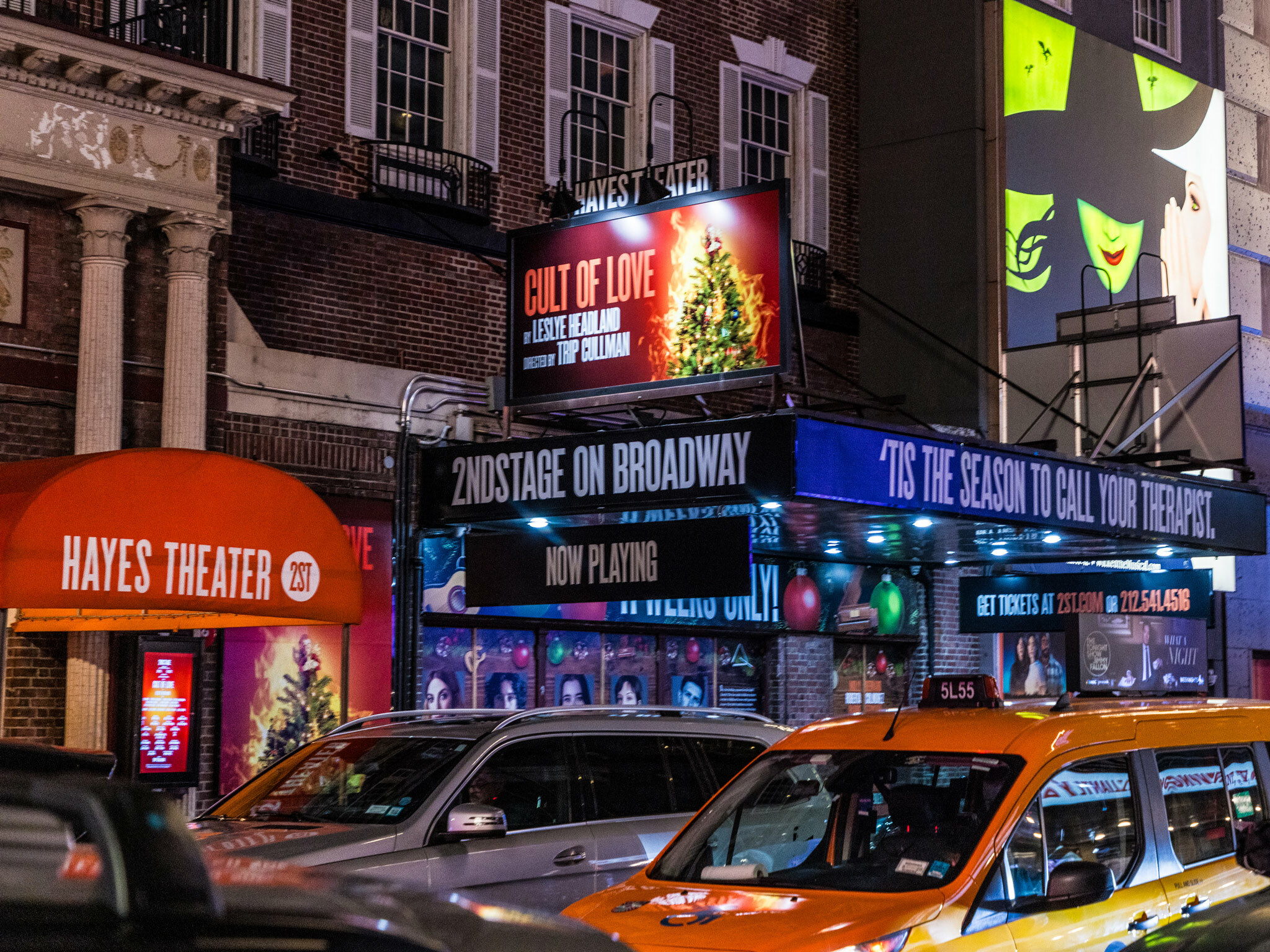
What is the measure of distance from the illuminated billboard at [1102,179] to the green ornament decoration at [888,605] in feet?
11.4

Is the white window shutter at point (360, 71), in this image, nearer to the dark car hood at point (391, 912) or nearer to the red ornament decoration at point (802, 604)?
the red ornament decoration at point (802, 604)

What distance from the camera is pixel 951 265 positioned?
68.5 ft

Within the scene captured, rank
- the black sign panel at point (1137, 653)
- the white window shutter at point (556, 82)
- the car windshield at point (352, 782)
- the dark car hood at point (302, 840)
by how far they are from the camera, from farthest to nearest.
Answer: the white window shutter at point (556, 82) → the black sign panel at point (1137, 653) → the car windshield at point (352, 782) → the dark car hood at point (302, 840)

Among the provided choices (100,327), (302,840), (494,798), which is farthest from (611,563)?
(302,840)

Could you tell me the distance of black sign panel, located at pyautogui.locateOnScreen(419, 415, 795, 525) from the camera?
13.0m

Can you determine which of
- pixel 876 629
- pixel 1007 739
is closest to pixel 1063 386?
pixel 876 629

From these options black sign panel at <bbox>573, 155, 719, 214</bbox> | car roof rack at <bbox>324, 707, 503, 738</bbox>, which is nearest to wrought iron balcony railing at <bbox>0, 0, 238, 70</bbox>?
black sign panel at <bbox>573, 155, 719, 214</bbox>

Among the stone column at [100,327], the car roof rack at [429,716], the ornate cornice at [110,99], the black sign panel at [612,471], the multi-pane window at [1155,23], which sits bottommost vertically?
the car roof rack at [429,716]

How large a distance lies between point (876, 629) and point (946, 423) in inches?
110

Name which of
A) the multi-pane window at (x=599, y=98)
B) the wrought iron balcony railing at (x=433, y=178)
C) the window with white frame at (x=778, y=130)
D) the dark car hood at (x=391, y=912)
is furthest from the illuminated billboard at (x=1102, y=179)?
the dark car hood at (x=391, y=912)

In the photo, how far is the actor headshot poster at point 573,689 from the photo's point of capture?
17062 millimetres

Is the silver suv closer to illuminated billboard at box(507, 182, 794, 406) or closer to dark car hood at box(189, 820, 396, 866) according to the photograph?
dark car hood at box(189, 820, 396, 866)

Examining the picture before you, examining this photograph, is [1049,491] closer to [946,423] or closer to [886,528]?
[886,528]

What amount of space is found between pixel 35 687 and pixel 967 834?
8.73m
